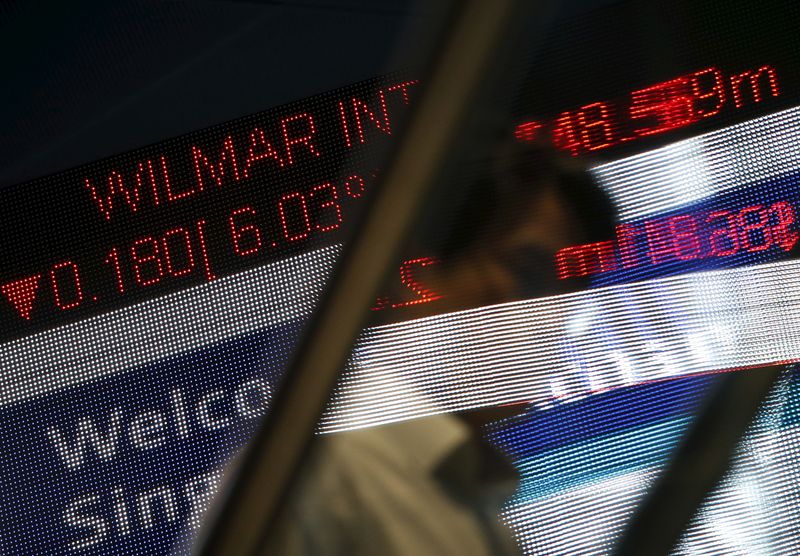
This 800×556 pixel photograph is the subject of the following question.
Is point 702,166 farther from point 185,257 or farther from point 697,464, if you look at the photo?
point 185,257

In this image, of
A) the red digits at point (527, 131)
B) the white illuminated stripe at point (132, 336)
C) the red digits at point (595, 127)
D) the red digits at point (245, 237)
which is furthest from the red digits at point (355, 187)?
the red digits at point (245, 237)

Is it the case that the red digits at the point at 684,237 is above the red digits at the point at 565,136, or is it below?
below

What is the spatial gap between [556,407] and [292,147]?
1.95ft

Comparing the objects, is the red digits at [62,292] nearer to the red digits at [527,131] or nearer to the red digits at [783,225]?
the red digits at [527,131]

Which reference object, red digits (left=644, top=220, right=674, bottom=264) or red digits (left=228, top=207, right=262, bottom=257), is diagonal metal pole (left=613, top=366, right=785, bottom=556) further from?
red digits (left=228, top=207, right=262, bottom=257)

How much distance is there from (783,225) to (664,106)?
162 mm

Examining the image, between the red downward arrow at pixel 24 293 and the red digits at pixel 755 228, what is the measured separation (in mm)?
860

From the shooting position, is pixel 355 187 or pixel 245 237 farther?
pixel 245 237

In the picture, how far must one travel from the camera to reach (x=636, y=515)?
47 cm

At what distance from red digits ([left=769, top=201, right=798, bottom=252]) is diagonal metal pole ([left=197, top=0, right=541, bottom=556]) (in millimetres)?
417

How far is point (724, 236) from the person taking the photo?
2.22 feet

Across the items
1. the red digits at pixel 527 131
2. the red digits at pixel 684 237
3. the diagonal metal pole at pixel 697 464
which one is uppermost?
the red digits at pixel 527 131

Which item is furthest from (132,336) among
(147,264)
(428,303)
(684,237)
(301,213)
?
(684,237)

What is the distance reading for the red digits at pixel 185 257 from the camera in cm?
96
